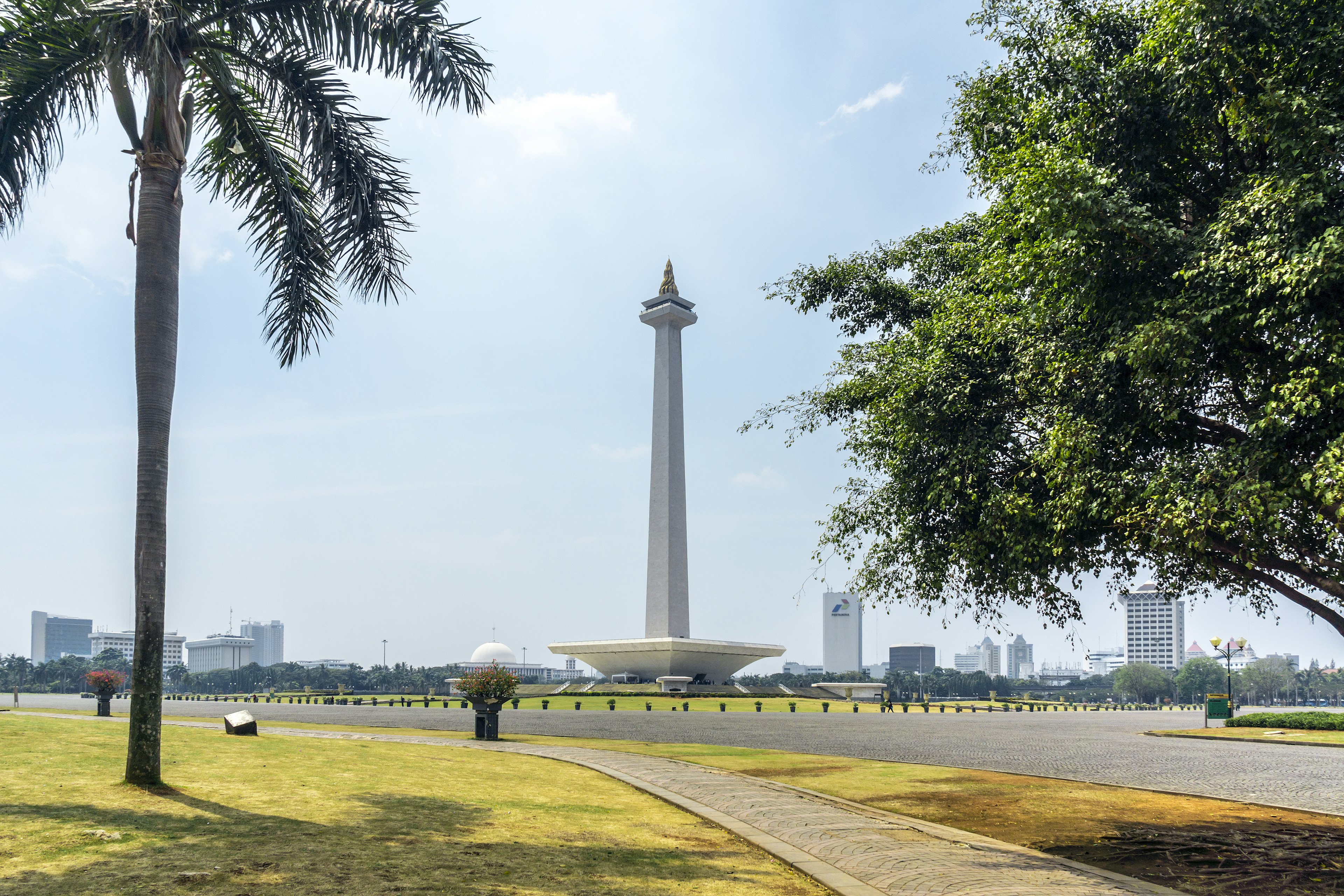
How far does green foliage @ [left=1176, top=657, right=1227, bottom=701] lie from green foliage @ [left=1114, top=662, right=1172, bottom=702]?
2386mm

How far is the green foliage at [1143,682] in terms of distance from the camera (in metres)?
157

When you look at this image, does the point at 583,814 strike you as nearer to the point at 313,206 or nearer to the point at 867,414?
the point at 867,414

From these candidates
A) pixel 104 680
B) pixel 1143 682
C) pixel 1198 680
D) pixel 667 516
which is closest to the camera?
pixel 104 680

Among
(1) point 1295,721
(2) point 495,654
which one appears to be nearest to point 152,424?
(1) point 1295,721

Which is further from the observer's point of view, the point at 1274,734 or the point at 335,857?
the point at 1274,734

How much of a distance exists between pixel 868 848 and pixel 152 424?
9405mm

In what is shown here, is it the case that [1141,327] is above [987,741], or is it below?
above

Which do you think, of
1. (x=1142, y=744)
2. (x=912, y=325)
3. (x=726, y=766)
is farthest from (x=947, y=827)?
(x=1142, y=744)

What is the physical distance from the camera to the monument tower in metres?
82.6

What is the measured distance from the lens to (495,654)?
166 meters

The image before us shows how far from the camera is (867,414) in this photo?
13.1m

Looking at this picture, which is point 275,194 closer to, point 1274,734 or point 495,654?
point 1274,734

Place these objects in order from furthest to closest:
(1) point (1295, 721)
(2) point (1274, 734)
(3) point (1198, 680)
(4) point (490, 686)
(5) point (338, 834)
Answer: (3) point (1198, 680)
(1) point (1295, 721)
(2) point (1274, 734)
(4) point (490, 686)
(5) point (338, 834)

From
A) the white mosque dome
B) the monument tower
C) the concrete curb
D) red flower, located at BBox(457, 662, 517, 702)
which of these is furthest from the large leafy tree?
the white mosque dome
